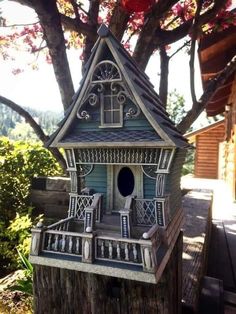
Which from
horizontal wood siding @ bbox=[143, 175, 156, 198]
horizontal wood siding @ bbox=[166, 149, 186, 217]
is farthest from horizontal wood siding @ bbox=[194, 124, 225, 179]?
horizontal wood siding @ bbox=[143, 175, 156, 198]

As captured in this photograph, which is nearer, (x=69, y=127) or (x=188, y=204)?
(x=69, y=127)

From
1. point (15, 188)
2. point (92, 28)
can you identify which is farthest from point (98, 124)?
point (15, 188)

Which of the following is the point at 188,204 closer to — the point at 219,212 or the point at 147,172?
the point at 219,212

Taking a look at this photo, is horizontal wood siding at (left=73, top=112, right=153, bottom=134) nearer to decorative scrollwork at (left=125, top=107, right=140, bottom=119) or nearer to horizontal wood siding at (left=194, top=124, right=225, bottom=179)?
decorative scrollwork at (left=125, top=107, right=140, bottom=119)

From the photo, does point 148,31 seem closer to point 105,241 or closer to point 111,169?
point 111,169

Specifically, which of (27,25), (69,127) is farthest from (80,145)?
(27,25)

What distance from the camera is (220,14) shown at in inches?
299

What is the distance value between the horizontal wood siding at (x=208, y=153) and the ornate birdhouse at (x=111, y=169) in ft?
75.8

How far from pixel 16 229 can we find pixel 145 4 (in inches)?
218

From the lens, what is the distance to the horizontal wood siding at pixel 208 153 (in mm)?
25922

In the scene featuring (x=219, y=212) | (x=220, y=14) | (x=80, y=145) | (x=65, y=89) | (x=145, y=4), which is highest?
(x=220, y=14)

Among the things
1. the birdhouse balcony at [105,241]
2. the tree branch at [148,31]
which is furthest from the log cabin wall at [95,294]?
the tree branch at [148,31]

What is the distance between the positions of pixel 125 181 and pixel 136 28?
21.3ft

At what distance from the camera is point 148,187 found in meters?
3.53
